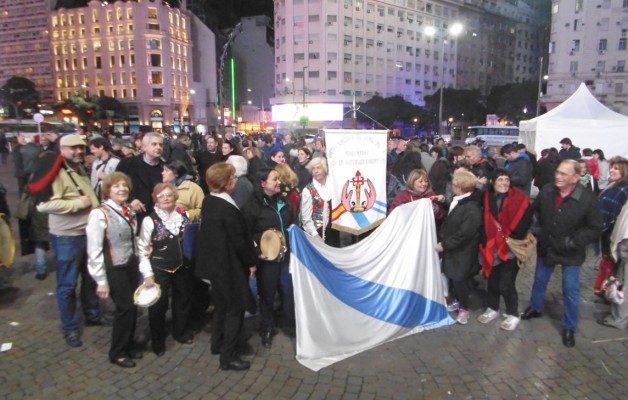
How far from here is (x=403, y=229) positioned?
506cm

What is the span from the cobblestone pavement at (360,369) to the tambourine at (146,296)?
2.32ft

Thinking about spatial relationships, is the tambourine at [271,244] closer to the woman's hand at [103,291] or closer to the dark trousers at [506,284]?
the woman's hand at [103,291]

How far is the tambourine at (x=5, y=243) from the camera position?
5.57 metres

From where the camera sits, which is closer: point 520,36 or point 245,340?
point 245,340

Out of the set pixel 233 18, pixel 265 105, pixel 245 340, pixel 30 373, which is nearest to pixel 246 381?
pixel 245 340

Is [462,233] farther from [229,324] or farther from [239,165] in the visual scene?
[239,165]

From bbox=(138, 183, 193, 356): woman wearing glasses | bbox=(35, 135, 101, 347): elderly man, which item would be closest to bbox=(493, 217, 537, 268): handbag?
bbox=(138, 183, 193, 356): woman wearing glasses

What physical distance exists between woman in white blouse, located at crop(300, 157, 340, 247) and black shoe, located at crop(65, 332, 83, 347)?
8.67 feet

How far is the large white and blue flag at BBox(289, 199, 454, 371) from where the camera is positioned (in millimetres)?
4273

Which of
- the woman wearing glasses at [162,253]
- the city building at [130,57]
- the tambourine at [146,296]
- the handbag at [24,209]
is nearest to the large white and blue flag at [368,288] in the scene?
the woman wearing glasses at [162,253]

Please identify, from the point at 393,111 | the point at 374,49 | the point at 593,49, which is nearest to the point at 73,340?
the point at 393,111

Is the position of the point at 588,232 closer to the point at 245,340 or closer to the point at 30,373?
the point at 245,340

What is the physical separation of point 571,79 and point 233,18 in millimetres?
70550

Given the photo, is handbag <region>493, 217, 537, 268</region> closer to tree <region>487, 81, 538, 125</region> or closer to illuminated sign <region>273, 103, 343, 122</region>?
illuminated sign <region>273, 103, 343, 122</region>
